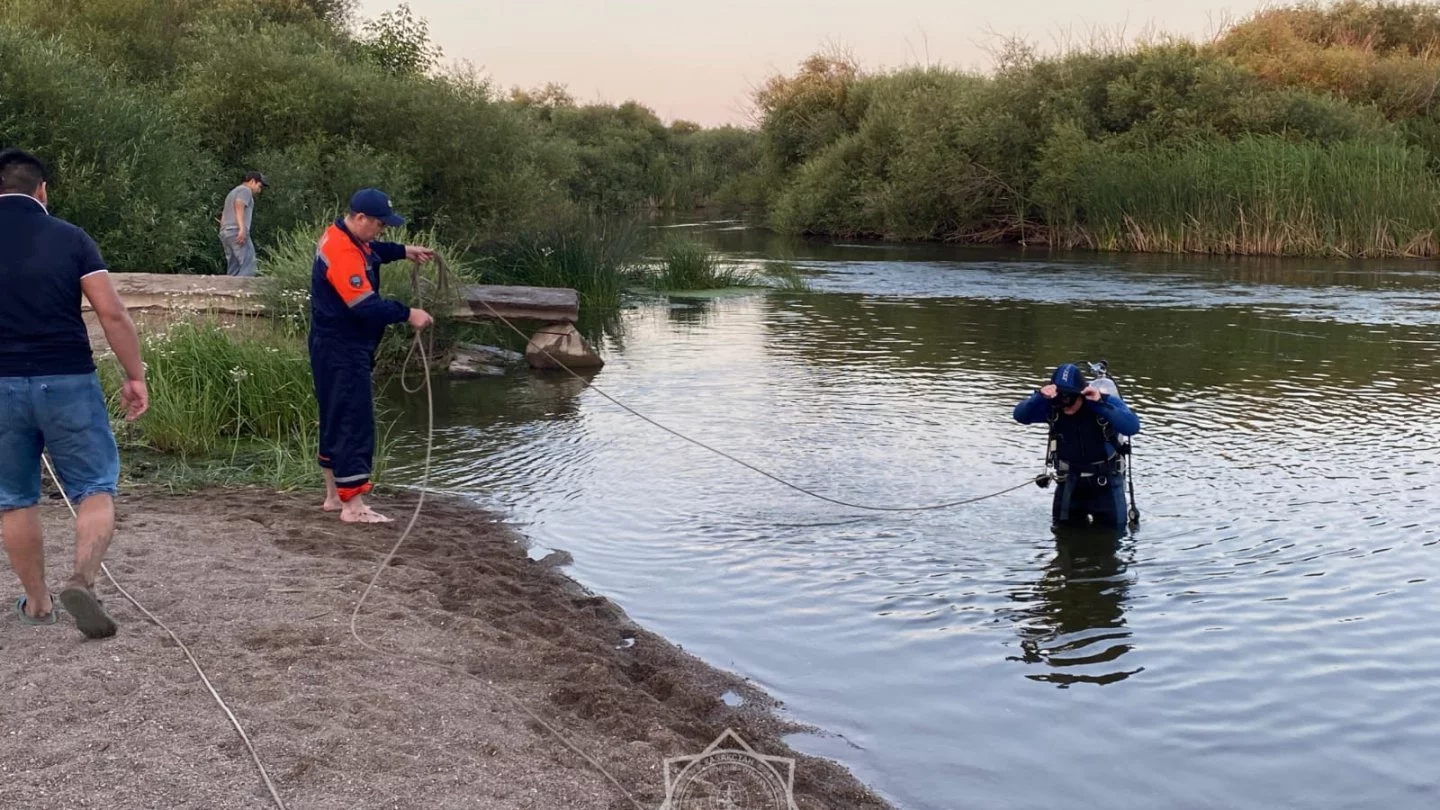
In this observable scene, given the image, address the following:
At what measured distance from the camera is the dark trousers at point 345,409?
7.68 metres

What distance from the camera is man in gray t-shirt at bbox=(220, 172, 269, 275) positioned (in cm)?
1494

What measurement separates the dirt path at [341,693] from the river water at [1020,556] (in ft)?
1.99

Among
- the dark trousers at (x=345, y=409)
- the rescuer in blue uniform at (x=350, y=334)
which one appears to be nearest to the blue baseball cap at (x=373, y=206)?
the rescuer in blue uniform at (x=350, y=334)

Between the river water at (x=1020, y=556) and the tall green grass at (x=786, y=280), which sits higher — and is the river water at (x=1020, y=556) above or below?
below

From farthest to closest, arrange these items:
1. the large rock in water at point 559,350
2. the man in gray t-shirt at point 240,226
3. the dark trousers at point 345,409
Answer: the large rock in water at point 559,350
the man in gray t-shirt at point 240,226
the dark trousers at point 345,409

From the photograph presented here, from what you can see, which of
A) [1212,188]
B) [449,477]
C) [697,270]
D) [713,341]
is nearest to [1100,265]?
[1212,188]

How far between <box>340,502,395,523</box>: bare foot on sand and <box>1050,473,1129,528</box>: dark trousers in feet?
13.6

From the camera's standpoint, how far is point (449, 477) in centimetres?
1000

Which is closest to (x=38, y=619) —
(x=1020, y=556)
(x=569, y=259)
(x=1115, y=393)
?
(x=1020, y=556)

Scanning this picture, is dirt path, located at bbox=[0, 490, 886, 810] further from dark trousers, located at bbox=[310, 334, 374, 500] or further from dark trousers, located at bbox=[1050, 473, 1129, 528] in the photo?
dark trousers, located at bbox=[1050, 473, 1129, 528]

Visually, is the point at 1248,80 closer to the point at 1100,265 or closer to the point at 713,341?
the point at 1100,265

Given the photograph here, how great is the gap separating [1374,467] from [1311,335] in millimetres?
8587

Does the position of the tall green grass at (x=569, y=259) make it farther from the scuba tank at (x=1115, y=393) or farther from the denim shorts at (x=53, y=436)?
the denim shorts at (x=53, y=436)
